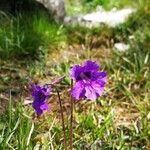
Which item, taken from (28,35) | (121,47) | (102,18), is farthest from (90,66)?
(102,18)

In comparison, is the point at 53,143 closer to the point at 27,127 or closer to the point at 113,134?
the point at 27,127

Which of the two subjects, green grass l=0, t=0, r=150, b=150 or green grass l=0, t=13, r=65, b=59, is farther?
green grass l=0, t=13, r=65, b=59

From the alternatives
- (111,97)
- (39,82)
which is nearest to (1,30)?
(39,82)

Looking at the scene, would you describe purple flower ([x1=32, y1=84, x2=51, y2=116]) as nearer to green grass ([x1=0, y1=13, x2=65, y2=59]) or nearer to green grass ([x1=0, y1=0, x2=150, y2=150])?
green grass ([x1=0, y1=0, x2=150, y2=150])

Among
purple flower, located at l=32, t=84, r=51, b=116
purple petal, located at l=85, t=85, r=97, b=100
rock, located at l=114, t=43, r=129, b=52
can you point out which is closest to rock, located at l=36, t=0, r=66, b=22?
rock, located at l=114, t=43, r=129, b=52

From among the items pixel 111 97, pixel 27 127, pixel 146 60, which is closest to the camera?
pixel 27 127

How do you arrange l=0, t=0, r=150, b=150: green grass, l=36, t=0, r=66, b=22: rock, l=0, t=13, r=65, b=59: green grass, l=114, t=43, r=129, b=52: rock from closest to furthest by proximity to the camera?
l=0, t=0, r=150, b=150: green grass, l=0, t=13, r=65, b=59: green grass, l=114, t=43, r=129, b=52: rock, l=36, t=0, r=66, b=22: rock

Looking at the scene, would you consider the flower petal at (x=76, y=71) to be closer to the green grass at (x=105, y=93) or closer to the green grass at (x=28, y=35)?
the green grass at (x=105, y=93)

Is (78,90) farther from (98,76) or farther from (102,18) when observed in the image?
(102,18)

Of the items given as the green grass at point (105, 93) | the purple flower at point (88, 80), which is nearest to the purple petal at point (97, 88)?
the purple flower at point (88, 80)
